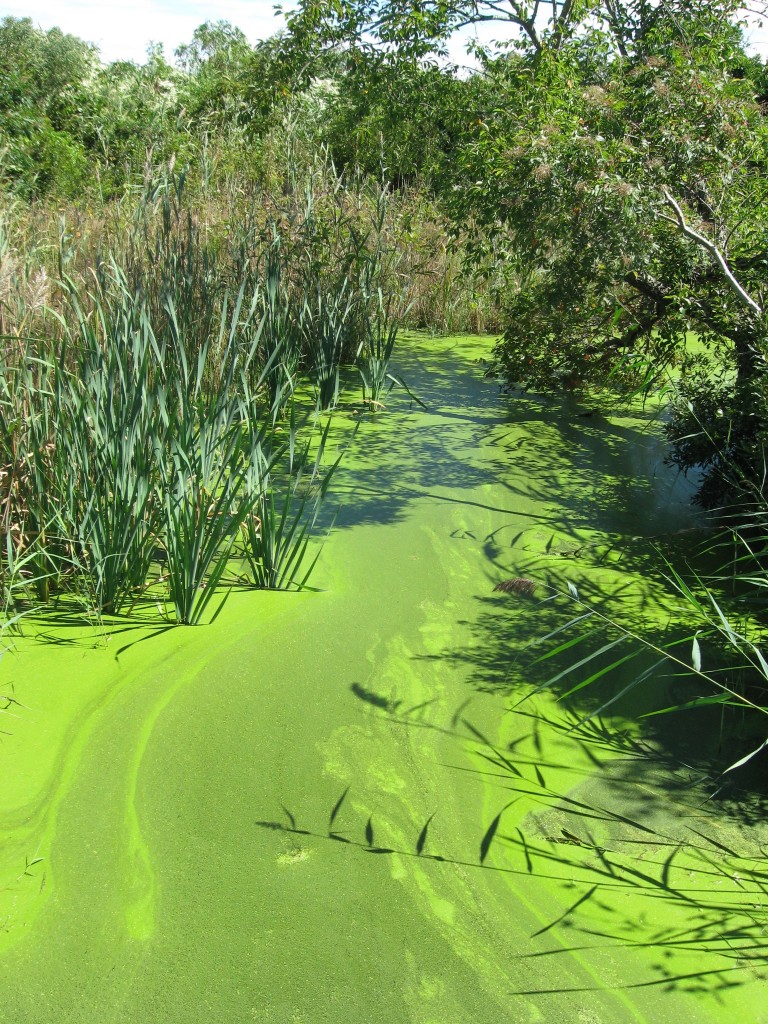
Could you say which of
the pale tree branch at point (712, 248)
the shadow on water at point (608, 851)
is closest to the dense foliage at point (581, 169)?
the pale tree branch at point (712, 248)

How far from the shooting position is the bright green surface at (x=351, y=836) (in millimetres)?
1509

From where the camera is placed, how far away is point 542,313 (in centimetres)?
465

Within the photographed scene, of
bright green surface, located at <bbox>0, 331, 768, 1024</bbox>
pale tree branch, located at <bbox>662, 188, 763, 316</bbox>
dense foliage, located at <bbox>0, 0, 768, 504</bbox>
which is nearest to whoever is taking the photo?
bright green surface, located at <bbox>0, 331, 768, 1024</bbox>

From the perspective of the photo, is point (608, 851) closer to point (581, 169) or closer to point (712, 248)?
point (712, 248)

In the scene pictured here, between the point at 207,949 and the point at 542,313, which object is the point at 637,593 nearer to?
the point at 207,949

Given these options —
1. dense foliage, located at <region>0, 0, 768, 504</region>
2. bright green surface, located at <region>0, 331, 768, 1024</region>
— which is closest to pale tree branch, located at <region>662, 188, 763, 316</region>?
dense foliage, located at <region>0, 0, 768, 504</region>

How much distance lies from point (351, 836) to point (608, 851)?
20.7 inches

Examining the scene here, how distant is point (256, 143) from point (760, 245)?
11.9 ft

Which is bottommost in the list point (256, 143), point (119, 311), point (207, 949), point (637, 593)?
point (207, 949)

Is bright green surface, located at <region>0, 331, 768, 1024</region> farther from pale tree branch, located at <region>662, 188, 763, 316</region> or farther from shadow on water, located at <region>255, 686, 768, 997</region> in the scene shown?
pale tree branch, located at <region>662, 188, 763, 316</region>

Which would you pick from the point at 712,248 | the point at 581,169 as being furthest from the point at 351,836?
the point at 581,169

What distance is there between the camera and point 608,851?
183cm

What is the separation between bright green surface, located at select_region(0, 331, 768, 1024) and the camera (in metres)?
1.51

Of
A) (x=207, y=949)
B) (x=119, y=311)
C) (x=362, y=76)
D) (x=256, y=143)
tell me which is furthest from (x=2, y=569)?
(x=362, y=76)
